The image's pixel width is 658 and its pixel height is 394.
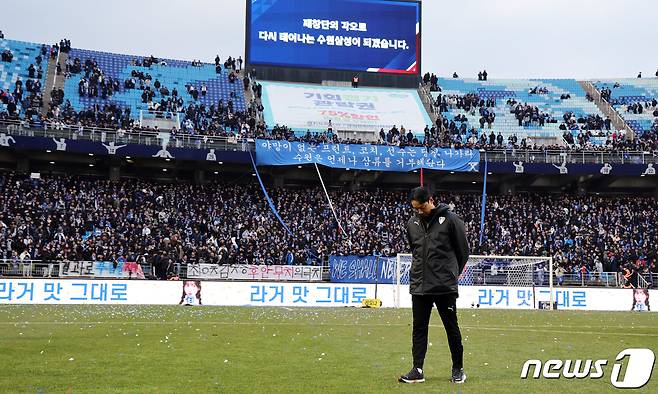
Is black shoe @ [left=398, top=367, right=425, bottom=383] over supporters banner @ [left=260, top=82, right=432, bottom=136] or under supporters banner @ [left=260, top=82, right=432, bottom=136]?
under

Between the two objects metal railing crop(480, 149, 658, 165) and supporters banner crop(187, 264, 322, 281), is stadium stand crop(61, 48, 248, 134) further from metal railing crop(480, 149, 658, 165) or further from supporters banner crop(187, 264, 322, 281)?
metal railing crop(480, 149, 658, 165)

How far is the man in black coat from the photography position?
8031 millimetres

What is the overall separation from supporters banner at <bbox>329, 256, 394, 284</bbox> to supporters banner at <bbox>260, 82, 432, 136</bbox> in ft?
52.2

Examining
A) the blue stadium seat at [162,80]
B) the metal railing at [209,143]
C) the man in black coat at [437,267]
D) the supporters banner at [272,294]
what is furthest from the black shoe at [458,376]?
the blue stadium seat at [162,80]

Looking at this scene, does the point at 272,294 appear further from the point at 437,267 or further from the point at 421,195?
the point at 421,195

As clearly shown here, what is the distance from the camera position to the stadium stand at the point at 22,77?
45625mm

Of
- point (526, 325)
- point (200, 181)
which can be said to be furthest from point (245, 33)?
point (526, 325)

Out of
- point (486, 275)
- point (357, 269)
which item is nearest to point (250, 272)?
point (357, 269)

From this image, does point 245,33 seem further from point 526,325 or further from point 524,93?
point 526,325

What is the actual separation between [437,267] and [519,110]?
2075 inches

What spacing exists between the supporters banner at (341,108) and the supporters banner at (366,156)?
278 inches

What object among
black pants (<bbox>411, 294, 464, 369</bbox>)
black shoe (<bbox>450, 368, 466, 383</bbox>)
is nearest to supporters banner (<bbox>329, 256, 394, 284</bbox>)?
black pants (<bbox>411, 294, 464, 369</bbox>)

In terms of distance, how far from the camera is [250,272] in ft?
124

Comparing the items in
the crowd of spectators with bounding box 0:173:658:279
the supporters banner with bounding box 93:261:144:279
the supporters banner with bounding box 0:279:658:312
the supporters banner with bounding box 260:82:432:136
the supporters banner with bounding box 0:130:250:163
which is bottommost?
the supporters banner with bounding box 0:279:658:312
